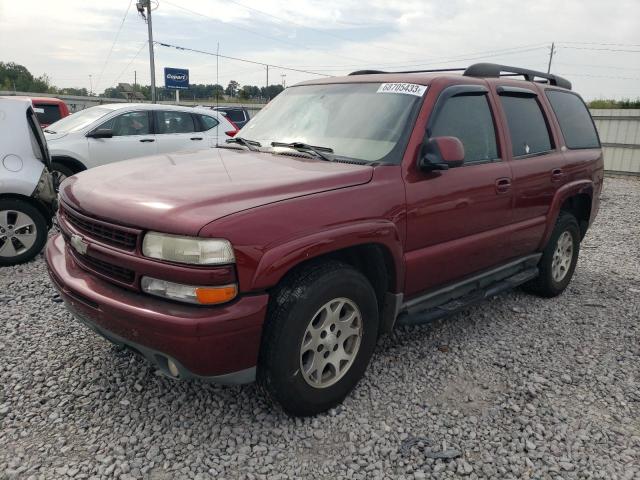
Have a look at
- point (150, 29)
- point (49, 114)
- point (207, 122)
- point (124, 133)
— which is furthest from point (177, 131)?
point (150, 29)

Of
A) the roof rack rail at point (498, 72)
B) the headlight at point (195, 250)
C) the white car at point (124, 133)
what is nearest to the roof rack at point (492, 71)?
the roof rack rail at point (498, 72)

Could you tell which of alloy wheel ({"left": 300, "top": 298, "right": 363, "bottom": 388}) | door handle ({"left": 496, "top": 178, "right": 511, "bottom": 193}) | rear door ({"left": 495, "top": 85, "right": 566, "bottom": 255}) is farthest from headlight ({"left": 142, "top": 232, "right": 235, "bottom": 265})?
rear door ({"left": 495, "top": 85, "right": 566, "bottom": 255})

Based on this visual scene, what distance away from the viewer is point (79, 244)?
2.68m

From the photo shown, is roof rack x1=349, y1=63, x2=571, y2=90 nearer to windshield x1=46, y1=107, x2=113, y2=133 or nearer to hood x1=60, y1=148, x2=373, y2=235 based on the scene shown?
hood x1=60, y1=148, x2=373, y2=235

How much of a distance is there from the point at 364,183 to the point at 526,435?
1.58 m

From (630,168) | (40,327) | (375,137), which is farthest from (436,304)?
(630,168)

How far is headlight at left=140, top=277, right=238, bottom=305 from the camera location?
2242 mm

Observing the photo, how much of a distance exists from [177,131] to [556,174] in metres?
6.98

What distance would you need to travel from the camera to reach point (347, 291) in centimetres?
268

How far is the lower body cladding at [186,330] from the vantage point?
2.23 meters

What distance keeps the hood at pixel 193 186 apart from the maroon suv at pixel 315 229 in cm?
1

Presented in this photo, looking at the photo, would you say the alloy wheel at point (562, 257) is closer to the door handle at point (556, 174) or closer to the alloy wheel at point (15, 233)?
the door handle at point (556, 174)

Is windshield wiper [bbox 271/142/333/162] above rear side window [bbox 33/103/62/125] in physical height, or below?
below

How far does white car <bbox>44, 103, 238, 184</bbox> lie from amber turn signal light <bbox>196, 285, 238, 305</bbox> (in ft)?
18.8
